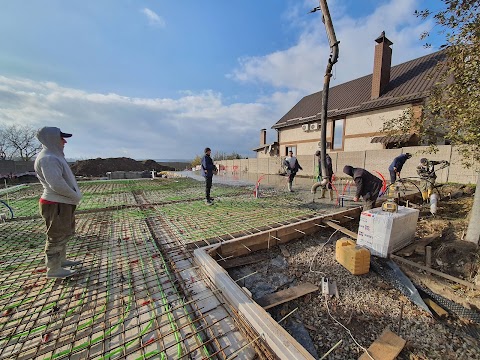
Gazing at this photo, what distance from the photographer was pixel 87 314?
1.79 metres

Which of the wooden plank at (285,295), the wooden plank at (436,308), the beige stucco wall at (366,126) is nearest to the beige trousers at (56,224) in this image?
the wooden plank at (285,295)

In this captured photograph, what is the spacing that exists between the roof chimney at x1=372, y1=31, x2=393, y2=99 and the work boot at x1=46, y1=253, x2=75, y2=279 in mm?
17053

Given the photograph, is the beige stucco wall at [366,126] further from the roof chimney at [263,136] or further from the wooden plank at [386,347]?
the wooden plank at [386,347]

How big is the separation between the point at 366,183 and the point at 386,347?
307 cm

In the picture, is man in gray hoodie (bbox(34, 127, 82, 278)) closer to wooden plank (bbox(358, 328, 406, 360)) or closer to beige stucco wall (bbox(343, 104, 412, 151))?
wooden plank (bbox(358, 328, 406, 360))

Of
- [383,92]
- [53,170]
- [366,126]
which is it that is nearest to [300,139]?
[366,126]

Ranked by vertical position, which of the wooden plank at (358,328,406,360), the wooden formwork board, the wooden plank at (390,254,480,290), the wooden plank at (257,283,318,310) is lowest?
the wooden plank at (358,328,406,360)

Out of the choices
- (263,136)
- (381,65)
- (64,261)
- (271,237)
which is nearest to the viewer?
(64,261)

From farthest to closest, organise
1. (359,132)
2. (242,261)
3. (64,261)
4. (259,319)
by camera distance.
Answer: (359,132) < (242,261) < (64,261) < (259,319)

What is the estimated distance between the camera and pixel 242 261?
10.0 feet

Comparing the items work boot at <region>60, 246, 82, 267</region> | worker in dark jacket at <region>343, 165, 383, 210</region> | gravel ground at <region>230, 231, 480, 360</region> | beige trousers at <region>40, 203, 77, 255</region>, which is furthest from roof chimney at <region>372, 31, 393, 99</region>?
work boot at <region>60, 246, 82, 267</region>

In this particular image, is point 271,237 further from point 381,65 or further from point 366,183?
point 381,65

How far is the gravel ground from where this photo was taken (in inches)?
73.2

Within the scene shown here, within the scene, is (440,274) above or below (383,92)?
below
